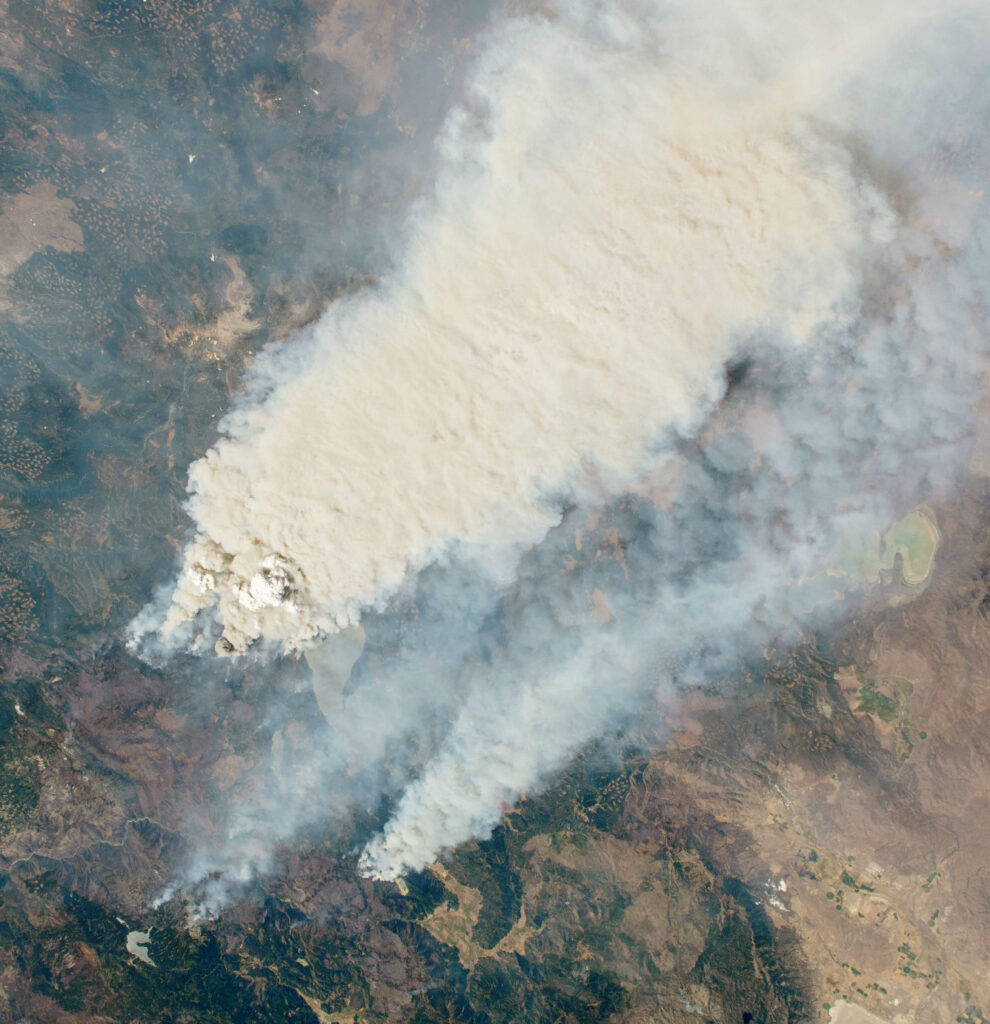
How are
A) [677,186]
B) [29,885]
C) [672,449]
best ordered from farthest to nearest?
[29,885] < [672,449] < [677,186]

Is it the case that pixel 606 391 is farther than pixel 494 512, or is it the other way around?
pixel 494 512

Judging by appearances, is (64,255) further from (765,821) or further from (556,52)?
(765,821)

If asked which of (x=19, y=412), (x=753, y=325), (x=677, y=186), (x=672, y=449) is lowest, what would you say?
(x=19, y=412)

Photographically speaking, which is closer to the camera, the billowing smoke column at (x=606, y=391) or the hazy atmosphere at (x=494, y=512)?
the billowing smoke column at (x=606, y=391)

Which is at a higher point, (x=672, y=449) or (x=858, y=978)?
(x=672, y=449)

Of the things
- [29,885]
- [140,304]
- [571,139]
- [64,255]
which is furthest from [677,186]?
[29,885]

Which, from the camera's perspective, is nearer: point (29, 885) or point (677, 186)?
point (677, 186)

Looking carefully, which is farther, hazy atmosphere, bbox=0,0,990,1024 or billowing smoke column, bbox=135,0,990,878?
hazy atmosphere, bbox=0,0,990,1024

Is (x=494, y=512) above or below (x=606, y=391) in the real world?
below
